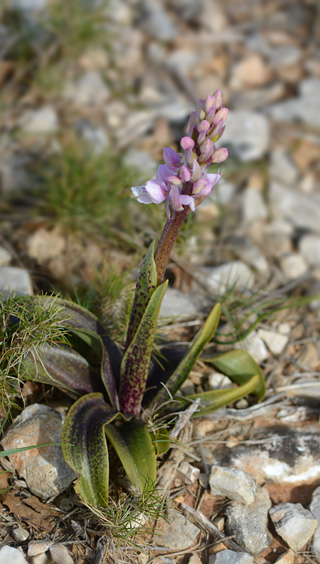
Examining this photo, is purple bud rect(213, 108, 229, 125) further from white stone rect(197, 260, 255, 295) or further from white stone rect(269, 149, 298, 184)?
white stone rect(269, 149, 298, 184)

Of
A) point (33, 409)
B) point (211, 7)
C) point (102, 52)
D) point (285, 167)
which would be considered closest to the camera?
point (33, 409)

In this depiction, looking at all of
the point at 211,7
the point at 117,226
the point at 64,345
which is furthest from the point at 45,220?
the point at 211,7

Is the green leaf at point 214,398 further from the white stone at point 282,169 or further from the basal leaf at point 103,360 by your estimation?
the white stone at point 282,169

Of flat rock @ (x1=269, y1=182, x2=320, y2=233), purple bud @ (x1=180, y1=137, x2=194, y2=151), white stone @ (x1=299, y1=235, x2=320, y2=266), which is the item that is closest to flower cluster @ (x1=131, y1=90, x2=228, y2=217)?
purple bud @ (x1=180, y1=137, x2=194, y2=151)

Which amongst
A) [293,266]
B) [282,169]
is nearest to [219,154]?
[293,266]

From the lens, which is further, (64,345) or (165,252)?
(64,345)

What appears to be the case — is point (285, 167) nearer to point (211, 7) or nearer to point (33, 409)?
point (211, 7)
